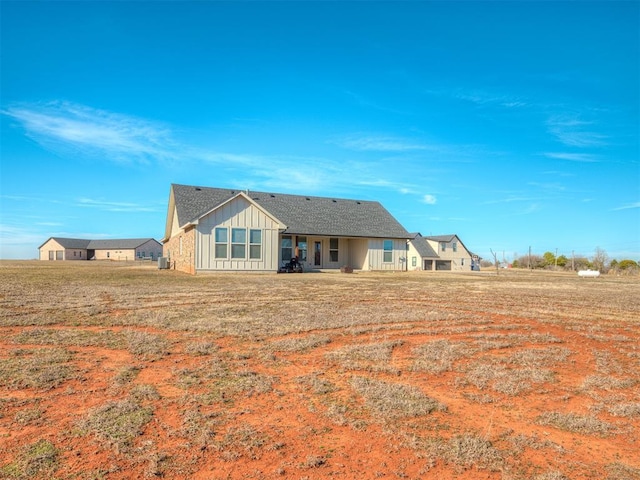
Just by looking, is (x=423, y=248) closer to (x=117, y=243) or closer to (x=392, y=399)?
(x=392, y=399)

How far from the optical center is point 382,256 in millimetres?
30906

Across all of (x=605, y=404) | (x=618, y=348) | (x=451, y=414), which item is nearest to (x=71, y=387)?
(x=451, y=414)

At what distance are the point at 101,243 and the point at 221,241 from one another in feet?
265

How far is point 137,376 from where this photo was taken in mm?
4730

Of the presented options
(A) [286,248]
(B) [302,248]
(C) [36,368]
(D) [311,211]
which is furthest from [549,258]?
(C) [36,368]

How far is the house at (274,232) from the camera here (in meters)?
22.4

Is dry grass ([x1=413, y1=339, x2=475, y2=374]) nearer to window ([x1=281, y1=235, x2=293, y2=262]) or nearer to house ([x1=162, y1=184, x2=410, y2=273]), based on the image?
house ([x1=162, y1=184, x2=410, y2=273])

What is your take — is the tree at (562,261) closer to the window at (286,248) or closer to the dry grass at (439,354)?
the window at (286,248)

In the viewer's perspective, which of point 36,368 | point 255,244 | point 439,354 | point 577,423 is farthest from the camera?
point 255,244

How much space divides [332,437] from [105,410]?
2.00 m

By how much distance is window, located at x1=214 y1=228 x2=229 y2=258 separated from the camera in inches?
881

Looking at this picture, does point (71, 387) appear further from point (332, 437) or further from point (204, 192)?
point (204, 192)

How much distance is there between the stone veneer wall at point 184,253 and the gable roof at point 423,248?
87.7 feet

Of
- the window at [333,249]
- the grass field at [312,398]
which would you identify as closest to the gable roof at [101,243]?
the window at [333,249]
